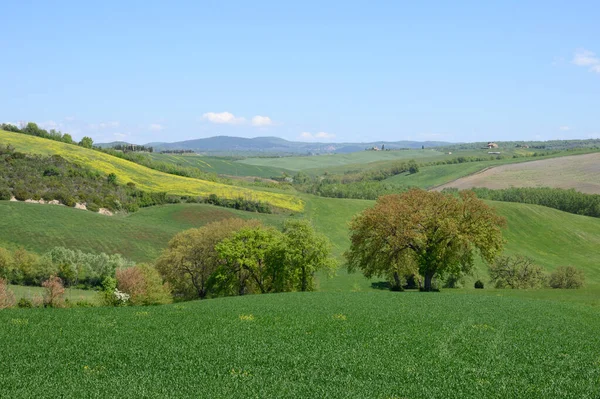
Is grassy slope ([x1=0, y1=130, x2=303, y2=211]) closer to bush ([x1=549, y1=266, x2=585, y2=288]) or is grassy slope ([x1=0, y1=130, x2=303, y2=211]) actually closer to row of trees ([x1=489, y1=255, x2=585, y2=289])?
row of trees ([x1=489, y1=255, x2=585, y2=289])

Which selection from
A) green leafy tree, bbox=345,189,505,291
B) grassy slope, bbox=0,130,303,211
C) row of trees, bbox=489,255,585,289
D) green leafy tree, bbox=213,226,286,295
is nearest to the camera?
green leafy tree, bbox=345,189,505,291

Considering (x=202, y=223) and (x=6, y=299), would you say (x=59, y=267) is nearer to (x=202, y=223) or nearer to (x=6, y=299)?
(x=6, y=299)

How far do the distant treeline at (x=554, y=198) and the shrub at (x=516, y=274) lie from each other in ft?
301

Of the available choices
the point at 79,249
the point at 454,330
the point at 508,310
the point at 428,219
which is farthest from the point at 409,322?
the point at 79,249

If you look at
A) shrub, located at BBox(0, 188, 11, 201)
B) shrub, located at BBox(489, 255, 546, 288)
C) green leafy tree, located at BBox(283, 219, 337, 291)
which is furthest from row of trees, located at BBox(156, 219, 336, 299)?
shrub, located at BBox(0, 188, 11, 201)

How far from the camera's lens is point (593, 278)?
112750mm

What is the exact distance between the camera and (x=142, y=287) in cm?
5741

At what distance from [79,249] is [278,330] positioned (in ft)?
256

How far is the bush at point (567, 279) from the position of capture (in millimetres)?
88162

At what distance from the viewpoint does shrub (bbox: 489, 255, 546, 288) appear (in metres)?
89.4

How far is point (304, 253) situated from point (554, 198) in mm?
137040

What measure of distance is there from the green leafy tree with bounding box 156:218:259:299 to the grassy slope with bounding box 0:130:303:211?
7908 cm

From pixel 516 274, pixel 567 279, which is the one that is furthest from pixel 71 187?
pixel 567 279

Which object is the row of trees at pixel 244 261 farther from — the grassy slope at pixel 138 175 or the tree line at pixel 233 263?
the grassy slope at pixel 138 175
